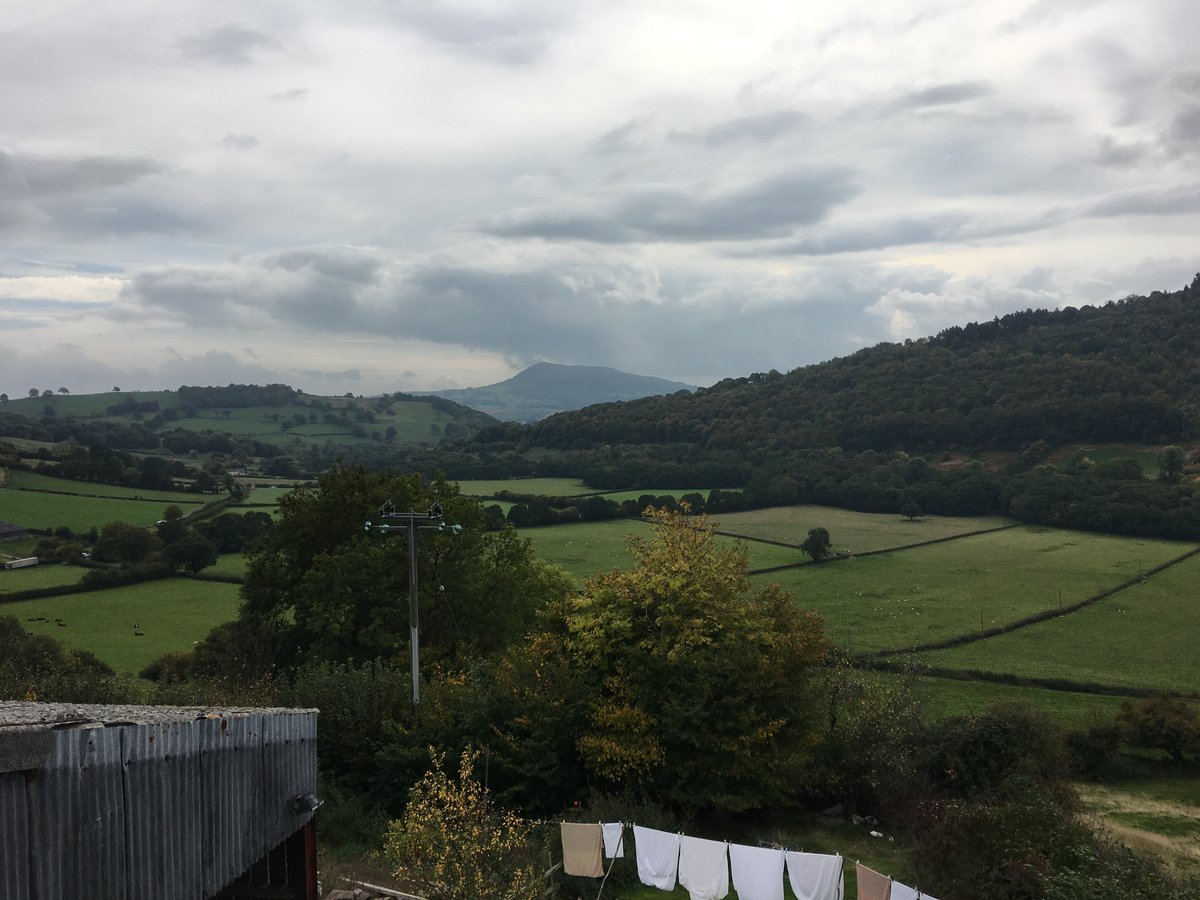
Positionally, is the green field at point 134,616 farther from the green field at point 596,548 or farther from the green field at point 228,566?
the green field at point 596,548

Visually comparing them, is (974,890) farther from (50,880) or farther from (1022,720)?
(50,880)

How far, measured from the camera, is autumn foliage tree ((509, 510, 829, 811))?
21.5 m

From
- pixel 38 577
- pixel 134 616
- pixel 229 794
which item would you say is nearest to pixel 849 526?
pixel 134 616

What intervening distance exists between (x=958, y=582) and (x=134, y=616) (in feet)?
172

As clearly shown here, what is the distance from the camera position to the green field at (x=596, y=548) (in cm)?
6500

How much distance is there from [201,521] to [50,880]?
6942 cm

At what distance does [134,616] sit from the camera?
48.3 meters

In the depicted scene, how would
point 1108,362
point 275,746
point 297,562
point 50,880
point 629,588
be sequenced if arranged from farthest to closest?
point 1108,362 → point 297,562 → point 629,588 → point 275,746 → point 50,880

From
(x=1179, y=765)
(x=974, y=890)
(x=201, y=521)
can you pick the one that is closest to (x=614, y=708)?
(x=974, y=890)

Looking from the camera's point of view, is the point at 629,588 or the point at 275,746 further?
the point at 629,588

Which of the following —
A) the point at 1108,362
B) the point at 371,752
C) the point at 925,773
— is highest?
the point at 1108,362

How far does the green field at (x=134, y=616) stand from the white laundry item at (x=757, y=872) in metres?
32.2

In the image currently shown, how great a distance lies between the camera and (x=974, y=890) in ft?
53.1

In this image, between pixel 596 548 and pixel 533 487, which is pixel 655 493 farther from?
pixel 596 548
